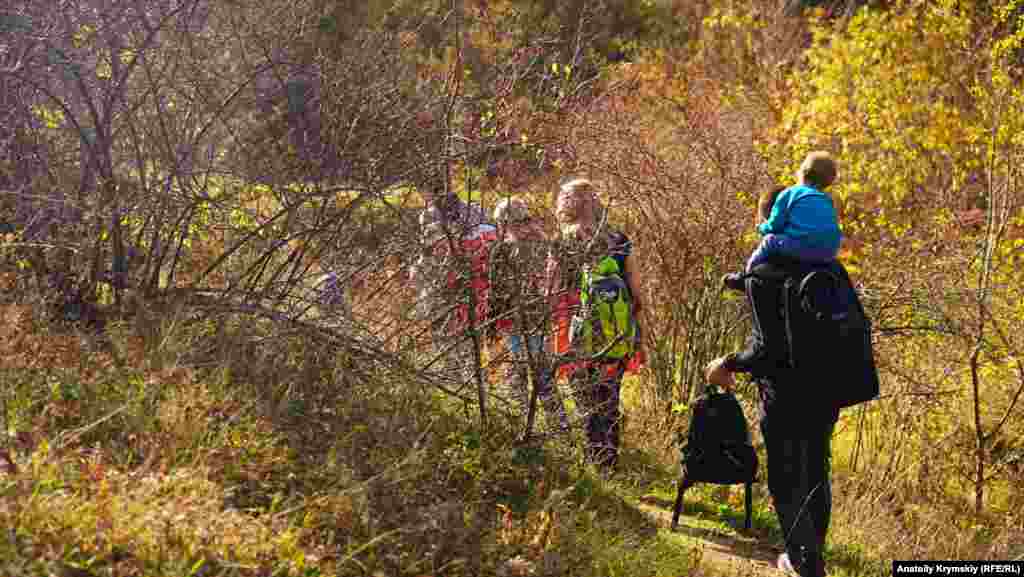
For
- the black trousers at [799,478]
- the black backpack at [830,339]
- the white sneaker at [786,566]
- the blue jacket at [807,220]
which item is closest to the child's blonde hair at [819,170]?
the blue jacket at [807,220]

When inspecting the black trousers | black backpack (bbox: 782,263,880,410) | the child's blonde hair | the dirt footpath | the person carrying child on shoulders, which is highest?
the child's blonde hair

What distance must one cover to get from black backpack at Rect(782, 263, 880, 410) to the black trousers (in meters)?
0.21

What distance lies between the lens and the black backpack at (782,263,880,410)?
4.51 meters

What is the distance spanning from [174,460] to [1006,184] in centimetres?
607

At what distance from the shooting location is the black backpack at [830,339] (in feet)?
14.8

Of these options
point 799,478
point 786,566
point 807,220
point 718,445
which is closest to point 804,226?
point 807,220

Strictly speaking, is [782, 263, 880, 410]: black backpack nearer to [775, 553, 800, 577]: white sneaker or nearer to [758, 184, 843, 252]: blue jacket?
[758, 184, 843, 252]: blue jacket

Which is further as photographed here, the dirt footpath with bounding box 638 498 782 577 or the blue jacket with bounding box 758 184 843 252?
the dirt footpath with bounding box 638 498 782 577

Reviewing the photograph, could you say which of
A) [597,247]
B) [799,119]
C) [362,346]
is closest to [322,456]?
[362,346]

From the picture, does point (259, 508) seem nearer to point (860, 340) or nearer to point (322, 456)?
point (322, 456)

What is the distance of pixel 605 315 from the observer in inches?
230

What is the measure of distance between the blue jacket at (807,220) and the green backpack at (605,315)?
3.84ft

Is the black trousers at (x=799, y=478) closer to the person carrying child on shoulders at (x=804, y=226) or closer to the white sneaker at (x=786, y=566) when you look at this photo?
the white sneaker at (x=786, y=566)

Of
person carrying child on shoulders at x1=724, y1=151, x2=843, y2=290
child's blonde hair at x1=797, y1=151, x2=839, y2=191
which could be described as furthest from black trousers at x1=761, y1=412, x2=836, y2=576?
child's blonde hair at x1=797, y1=151, x2=839, y2=191
